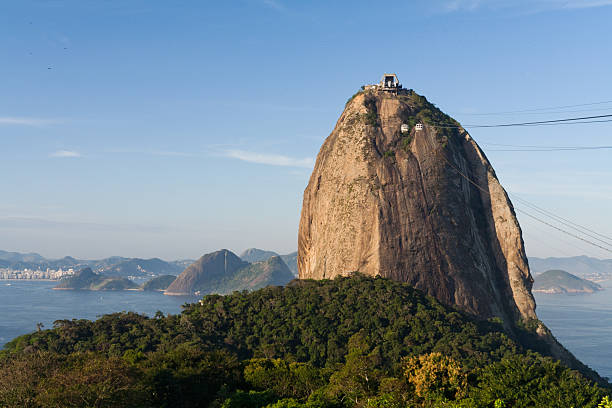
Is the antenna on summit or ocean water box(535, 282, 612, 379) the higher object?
the antenna on summit

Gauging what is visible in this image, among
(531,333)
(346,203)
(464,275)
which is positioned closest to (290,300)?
(346,203)

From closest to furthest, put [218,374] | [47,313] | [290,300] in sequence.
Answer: [218,374] < [290,300] < [47,313]

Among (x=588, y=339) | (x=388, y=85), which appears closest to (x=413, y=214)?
(x=388, y=85)

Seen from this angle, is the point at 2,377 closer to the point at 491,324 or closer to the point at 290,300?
the point at 290,300

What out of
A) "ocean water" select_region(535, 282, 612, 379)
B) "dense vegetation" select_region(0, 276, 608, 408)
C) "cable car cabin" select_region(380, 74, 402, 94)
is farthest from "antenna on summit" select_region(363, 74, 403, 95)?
"ocean water" select_region(535, 282, 612, 379)

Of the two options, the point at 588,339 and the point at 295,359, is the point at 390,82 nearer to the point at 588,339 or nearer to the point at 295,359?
the point at 295,359

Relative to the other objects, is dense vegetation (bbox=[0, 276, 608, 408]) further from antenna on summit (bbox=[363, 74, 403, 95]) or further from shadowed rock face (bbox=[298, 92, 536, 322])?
antenna on summit (bbox=[363, 74, 403, 95])
